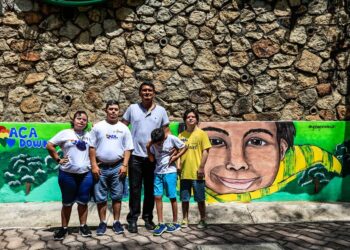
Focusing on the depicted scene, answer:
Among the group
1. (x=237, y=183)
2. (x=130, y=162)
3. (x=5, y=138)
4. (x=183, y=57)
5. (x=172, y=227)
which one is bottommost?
(x=172, y=227)

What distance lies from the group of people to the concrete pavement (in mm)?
205

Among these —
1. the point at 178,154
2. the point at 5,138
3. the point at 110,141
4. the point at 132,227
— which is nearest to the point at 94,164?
the point at 110,141

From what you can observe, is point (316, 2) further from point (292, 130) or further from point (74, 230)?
point (74, 230)

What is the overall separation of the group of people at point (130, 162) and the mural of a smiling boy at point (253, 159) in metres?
1.14

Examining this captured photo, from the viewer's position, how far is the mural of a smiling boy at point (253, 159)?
18.9 ft

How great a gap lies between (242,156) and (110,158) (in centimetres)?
244

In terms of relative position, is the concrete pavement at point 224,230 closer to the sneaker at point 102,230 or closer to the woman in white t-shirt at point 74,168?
the sneaker at point 102,230

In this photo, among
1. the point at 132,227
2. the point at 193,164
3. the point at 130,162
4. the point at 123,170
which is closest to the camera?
the point at 123,170

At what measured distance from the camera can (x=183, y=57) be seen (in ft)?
19.7

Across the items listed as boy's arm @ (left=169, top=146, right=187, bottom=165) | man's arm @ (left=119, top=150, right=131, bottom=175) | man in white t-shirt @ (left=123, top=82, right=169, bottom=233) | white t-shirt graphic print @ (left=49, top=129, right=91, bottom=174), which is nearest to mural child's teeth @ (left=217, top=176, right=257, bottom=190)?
boy's arm @ (left=169, top=146, right=187, bottom=165)

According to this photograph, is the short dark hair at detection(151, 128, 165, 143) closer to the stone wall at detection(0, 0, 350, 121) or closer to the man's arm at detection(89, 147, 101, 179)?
the man's arm at detection(89, 147, 101, 179)

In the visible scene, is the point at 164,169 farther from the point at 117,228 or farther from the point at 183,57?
the point at 183,57

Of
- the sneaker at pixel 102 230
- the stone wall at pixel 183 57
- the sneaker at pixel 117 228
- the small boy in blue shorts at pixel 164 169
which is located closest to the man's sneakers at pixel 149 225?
the small boy in blue shorts at pixel 164 169

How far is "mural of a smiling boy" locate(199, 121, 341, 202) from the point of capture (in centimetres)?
576
